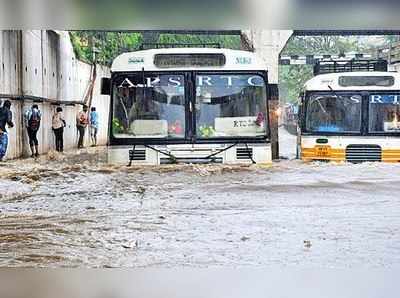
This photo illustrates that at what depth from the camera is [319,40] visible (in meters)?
47.4

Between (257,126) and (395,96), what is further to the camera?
(395,96)

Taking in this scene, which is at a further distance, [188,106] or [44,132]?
[44,132]

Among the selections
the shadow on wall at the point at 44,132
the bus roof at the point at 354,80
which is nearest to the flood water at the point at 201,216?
the bus roof at the point at 354,80

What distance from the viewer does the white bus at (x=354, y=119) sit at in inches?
542

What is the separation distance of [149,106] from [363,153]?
15.8 ft

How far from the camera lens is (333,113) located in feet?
46.1

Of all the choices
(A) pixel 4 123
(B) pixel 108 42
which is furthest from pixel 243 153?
(B) pixel 108 42

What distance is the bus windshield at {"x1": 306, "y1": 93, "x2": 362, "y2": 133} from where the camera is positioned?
13.9 m

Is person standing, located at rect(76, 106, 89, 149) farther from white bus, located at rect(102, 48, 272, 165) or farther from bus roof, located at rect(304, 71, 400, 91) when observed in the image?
white bus, located at rect(102, 48, 272, 165)

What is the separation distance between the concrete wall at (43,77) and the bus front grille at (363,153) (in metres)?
8.44

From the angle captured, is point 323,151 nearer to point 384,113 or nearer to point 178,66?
point 384,113

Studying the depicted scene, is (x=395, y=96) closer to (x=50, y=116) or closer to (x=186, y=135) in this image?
(x=186, y=135)
